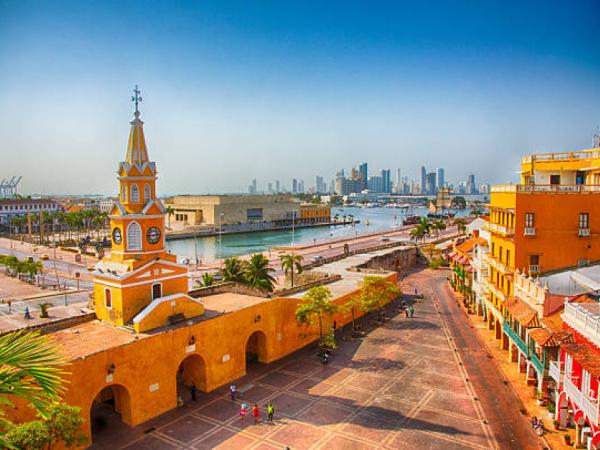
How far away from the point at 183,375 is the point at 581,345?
2064 centimetres

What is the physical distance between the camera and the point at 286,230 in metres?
156

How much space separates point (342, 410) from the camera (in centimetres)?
2377

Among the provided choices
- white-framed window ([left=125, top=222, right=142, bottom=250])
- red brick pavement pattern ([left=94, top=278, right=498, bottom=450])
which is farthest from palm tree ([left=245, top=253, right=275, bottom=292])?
white-framed window ([left=125, top=222, right=142, bottom=250])

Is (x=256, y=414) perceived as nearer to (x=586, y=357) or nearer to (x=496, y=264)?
(x=586, y=357)

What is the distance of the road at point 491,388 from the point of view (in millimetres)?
21234

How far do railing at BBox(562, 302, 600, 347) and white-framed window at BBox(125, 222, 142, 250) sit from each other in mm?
22195

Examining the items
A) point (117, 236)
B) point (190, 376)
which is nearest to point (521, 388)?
point (190, 376)

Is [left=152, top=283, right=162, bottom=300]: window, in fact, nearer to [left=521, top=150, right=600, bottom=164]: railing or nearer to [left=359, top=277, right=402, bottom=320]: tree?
[left=359, top=277, right=402, bottom=320]: tree

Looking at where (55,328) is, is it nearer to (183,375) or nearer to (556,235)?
(183,375)

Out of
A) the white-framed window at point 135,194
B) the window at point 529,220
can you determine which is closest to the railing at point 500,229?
the window at point 529,220

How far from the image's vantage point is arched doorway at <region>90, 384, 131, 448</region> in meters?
21.5

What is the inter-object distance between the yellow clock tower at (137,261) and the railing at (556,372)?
62.2 feet

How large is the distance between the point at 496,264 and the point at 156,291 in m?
25.2

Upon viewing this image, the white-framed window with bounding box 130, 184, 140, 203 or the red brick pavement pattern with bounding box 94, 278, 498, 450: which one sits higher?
the white-framed window with bounding box 130, 184, 140, 203
